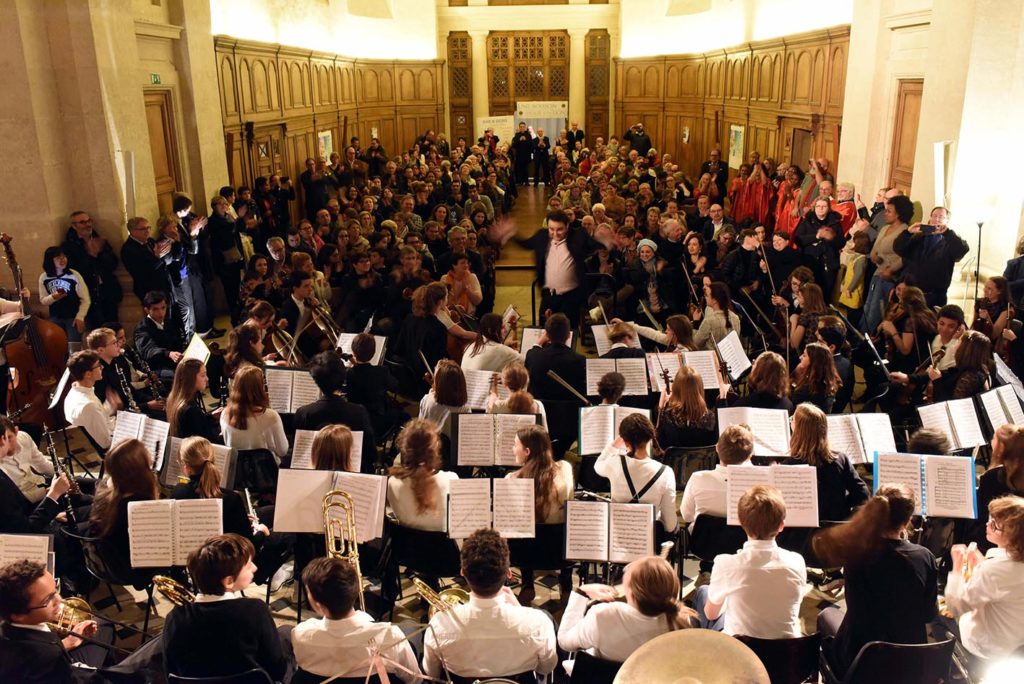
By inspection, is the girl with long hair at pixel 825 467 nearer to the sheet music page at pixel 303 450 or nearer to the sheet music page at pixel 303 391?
the sheet music page at pixel 303 450

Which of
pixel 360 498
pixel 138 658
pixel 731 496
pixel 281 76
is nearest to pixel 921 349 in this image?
pixel 731 496

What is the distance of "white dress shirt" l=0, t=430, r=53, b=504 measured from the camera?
14.6 ft

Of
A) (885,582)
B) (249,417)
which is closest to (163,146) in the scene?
(249,417)

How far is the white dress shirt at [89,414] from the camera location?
5.03 meters

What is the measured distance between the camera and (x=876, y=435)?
4613mm

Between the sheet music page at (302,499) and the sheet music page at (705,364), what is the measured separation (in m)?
2.68

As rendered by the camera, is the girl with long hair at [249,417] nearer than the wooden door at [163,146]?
Yes

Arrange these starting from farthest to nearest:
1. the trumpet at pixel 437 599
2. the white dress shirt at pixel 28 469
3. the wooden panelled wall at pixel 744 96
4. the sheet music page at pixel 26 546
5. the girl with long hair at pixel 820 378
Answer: the wooden panelled wall at pixel 744 96 < the girl with long hair at pixel 820 378 < the white dress shirt at pixel 28 469 < the sheet music page at pixel 26 546 < the trumpet at pixel 437 599

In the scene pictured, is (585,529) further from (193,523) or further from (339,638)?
(193,523)

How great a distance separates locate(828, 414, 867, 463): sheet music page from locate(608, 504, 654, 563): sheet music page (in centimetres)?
145

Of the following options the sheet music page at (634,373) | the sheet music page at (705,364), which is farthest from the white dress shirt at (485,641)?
the sheet music page at (705,364)

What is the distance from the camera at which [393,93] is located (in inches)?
798

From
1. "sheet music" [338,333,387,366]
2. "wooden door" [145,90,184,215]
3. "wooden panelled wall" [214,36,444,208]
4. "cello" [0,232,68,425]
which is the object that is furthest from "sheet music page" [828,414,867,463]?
"wooden panelled wall" [214,36,444,208]

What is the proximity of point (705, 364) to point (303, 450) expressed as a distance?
272cm
